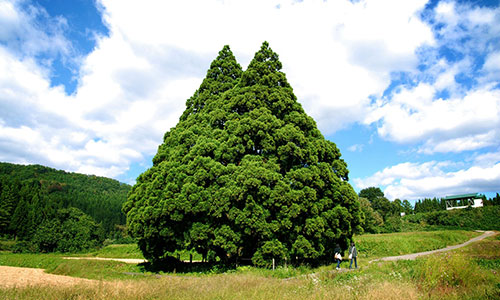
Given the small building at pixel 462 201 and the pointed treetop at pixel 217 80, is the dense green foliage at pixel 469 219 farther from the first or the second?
the pointed treetop at pixel 217 80

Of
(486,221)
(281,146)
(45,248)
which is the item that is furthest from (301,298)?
(486,221)

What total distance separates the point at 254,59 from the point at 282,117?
12.0 feet

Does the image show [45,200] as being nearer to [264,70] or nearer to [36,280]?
[36,280]

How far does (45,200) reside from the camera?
6256cm

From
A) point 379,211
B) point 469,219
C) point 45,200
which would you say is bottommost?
point 469,219

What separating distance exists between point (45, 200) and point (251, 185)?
224 ft

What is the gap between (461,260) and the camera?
9320 mm

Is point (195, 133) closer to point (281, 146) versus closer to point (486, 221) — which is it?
point (281, 146)

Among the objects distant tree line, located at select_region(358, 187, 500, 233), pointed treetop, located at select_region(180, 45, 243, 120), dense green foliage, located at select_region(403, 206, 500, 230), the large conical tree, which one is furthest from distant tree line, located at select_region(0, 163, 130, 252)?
dense green foliage, located at select_region(403, 206, 500, 230)

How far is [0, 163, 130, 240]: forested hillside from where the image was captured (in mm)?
49812

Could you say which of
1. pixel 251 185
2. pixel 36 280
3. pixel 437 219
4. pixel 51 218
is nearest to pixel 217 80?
pixel 251 185

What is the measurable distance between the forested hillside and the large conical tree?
3332 cm

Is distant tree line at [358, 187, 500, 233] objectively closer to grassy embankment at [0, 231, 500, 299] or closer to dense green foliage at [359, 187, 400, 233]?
dense green foliage at [359, 187, 400, 233]

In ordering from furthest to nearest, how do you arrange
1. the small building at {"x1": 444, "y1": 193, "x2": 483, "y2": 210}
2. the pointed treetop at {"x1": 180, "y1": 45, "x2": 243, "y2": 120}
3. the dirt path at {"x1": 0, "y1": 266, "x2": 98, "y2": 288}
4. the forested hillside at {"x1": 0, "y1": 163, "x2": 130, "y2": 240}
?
the small building at {"x1": 444, "y1": 193, "x2": 483, "y2": 210}
the forested hillside at {"x1": 0, "y1": 163, "x2": 130, "y2": 240}
the pointed treetop at {"x1": 180, "y1": 45, "x2": 243, "y2": 120}
the dirt path at {"x1": 0, "y1": 266, "x2": 98, "y2": 288}
